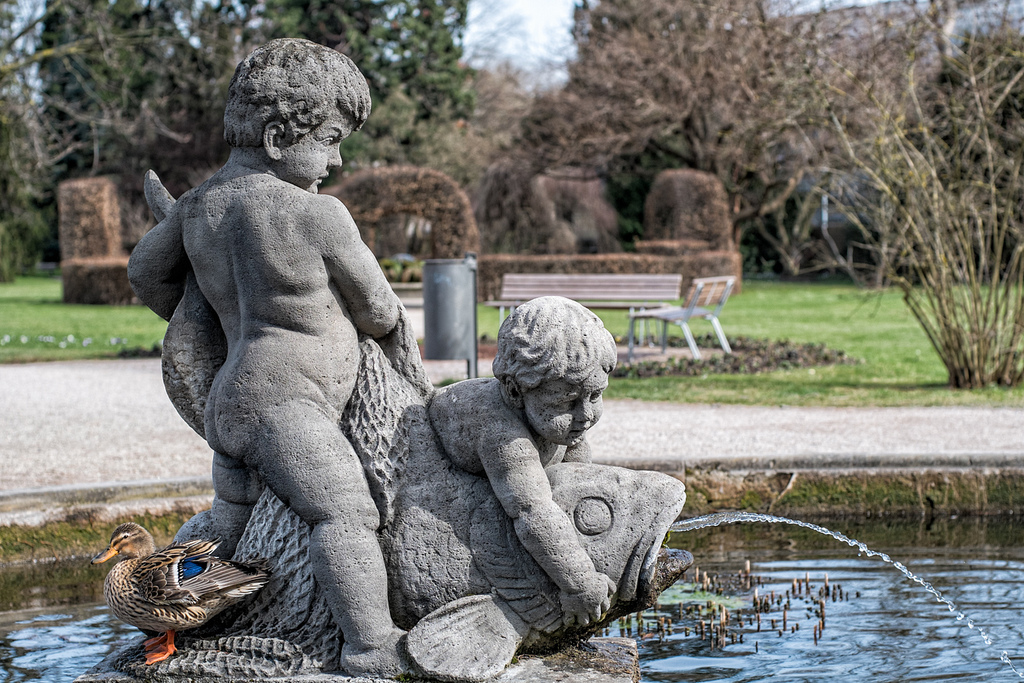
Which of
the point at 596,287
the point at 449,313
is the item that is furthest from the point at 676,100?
the point at 449,313

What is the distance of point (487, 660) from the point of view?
2.74 metres

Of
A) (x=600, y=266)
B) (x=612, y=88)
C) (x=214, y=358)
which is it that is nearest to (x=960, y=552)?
(x=214, y=358)

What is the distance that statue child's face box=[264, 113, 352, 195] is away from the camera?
9.36 ft

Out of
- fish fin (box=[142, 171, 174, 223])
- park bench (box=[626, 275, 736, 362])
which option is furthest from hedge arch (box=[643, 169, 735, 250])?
fish fin (box=[142, 171, 174, 223])

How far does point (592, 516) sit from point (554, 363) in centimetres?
46

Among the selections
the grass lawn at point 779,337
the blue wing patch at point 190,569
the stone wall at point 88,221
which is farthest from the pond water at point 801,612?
the stone wall at point 88,221

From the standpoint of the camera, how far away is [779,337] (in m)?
15.8

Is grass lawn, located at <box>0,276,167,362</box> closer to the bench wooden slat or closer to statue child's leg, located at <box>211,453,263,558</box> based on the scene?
the bench wooden slat

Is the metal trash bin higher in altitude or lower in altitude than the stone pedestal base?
higher

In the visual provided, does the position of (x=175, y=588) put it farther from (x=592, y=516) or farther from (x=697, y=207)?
(x=697, y=207)

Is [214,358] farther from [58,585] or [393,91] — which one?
[393,91]

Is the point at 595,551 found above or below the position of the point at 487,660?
above

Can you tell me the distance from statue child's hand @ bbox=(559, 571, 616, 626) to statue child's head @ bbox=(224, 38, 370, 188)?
1.29 m

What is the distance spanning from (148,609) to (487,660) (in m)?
0.86
